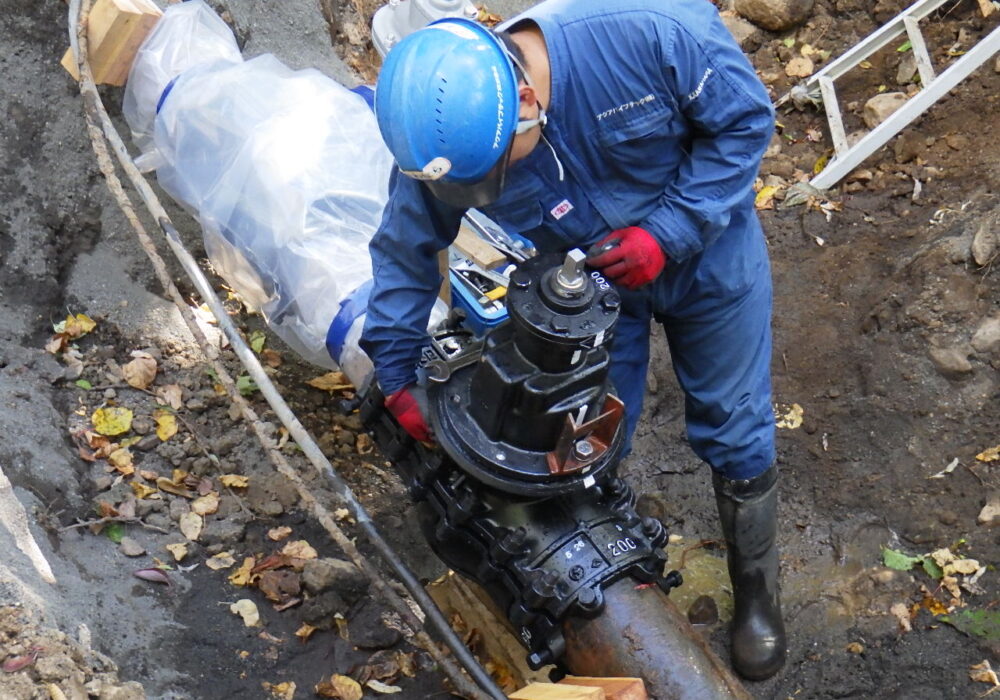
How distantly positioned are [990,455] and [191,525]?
2.86m

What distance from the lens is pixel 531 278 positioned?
2.25m

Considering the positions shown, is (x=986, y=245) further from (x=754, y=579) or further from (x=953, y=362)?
(x=754, y=579)

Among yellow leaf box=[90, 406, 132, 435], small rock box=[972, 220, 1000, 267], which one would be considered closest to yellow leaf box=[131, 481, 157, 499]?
yellow leaf box=[90, 406, 132, 435]

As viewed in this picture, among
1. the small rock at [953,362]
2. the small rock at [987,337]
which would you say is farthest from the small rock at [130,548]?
the small rock at [987,337]

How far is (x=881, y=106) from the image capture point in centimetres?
499

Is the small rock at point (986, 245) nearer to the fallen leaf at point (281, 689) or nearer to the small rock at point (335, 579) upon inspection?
the small rock at point (335, 579)

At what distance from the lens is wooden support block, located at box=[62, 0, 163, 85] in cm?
405

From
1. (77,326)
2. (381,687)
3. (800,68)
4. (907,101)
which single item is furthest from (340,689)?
(800,68)

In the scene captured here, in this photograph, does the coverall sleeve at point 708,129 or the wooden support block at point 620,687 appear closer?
the wooden support block at point 620,687

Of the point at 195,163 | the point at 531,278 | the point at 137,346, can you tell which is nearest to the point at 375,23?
the point at 195,163

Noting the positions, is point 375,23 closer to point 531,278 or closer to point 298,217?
point 298,217

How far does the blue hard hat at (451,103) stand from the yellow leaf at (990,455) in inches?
93.1

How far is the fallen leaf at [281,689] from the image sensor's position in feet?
9.25

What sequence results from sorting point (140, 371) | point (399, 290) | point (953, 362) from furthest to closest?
point (953, 362), point (140, 371), point (399, 290)
